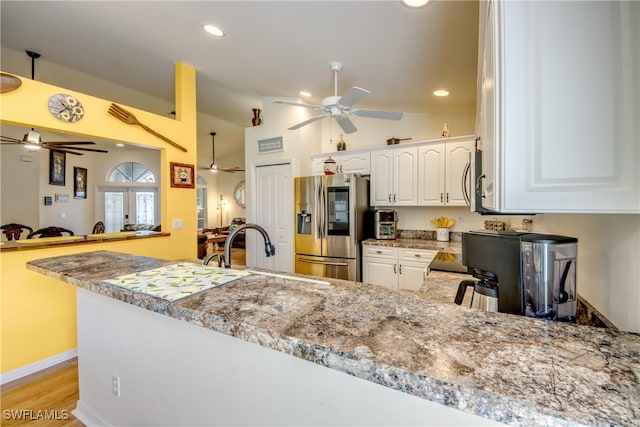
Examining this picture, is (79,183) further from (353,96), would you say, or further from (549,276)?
(549,276)

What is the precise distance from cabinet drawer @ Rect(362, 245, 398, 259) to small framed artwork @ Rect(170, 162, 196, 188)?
2373 mm

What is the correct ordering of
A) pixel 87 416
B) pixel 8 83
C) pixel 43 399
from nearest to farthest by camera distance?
1. pixel 87 416
2. pixel 43 399
3. pixel 8 83

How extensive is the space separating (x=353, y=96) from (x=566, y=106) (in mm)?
1750

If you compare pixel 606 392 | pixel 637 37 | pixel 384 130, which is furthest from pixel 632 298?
pixel 384 130

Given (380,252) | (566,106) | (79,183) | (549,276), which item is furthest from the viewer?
(79,183)

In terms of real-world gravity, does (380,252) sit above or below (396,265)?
above

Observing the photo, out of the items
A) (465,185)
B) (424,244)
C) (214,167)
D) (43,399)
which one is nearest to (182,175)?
(43,399)

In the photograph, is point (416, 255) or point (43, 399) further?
point (416, 255)

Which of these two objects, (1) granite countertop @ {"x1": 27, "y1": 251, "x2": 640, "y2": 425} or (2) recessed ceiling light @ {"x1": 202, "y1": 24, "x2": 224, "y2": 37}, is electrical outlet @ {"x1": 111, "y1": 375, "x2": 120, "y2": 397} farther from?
(2) recessed ceiling light @ {"x1": 202, "y1": 24, "x2": 224, "y2": 37}

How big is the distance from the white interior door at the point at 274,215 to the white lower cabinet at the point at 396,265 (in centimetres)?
114

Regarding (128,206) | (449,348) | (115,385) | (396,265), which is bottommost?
(115,385)

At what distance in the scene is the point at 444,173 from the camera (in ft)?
11.4

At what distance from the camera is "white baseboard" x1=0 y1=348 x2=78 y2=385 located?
7.13 feet

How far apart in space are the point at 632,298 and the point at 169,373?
166 centimetres
